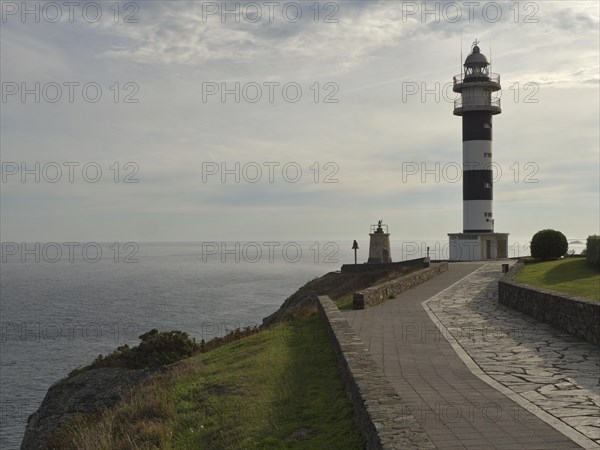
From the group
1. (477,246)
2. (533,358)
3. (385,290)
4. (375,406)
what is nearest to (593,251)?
(385,290)

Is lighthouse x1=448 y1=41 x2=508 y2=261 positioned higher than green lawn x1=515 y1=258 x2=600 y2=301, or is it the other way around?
lighthouse x1=448 y1=41 x2=508 y2=261

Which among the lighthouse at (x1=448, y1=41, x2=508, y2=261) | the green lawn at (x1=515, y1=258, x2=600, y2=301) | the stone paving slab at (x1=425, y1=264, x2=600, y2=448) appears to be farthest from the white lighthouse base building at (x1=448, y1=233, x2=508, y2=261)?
the stone paving slab at (x1=425, y1=264, x2=600, y2=448)

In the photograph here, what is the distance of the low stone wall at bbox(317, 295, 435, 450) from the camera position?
22.3 ft

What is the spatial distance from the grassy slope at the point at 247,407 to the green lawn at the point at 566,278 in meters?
11.3

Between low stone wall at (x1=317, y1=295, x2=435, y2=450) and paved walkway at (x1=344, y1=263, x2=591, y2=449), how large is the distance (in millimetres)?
406

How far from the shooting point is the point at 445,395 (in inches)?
400

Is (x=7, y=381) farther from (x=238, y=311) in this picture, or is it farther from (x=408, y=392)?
(x=238, y=311)

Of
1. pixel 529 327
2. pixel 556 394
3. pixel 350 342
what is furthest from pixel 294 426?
pixel 529 327

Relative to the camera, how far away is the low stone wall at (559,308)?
48.6 feet

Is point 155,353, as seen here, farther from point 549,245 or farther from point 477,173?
point 477,173

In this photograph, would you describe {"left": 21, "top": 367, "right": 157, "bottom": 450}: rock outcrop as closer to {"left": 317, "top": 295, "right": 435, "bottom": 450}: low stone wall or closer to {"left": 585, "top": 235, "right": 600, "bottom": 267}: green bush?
{"left": 317, "top": 295, "right": 435, "bottom": 450}: low stone wall

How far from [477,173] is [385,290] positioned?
3007 centimetres

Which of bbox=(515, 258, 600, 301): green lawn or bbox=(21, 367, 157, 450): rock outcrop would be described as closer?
bbox=(21, 367, 157, 450): rock outcrop

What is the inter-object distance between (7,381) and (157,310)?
35450 millimetres
